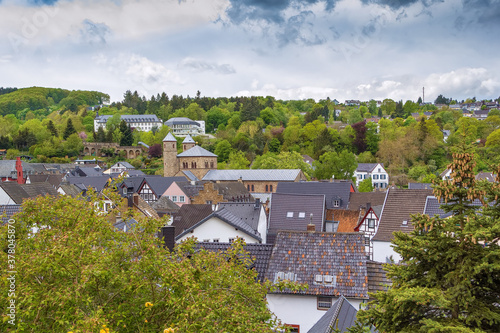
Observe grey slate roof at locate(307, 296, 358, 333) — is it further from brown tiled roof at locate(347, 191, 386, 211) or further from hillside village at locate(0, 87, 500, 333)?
brown tiled roof at locate(347, 191, 386, 211)

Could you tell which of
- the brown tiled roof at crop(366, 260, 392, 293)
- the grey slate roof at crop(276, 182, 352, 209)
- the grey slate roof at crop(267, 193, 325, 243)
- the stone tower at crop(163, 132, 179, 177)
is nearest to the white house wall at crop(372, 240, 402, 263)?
the grey slate roof at crop(267, 193, 325, 243)

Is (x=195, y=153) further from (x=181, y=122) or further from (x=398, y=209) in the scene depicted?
(x=181, y=122)

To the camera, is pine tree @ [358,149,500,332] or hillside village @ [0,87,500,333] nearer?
pine tree @ [358,149,500,332]

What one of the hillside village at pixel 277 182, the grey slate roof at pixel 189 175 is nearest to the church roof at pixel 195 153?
the hillside village at pixel 277 182

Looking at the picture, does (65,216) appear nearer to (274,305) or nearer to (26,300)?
(26,300)

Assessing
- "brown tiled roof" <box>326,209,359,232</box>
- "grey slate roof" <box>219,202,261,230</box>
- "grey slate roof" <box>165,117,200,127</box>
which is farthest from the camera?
"grey slate roof" <box>165,117,200,127</box>

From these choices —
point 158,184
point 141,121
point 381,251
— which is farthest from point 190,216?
point 141,121

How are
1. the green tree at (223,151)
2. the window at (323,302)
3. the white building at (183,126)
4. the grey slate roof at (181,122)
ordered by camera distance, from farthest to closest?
the grey slate roof at (181,122), the white building at (183,126), the green tree at (223,151), the window at (323,302)

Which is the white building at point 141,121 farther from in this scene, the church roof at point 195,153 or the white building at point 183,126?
the church roof at point 195,153
